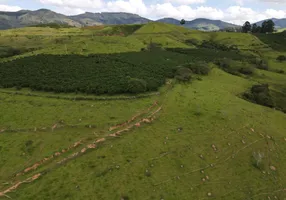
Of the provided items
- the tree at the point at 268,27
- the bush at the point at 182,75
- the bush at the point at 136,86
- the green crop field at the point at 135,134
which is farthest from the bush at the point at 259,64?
the tree at the point at 268,27

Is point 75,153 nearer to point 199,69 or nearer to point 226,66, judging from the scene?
point 199,69

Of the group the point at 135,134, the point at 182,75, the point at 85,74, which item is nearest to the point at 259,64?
the point at 182,75

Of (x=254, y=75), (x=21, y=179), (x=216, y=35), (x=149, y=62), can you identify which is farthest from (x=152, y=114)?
(x=216, y=35)

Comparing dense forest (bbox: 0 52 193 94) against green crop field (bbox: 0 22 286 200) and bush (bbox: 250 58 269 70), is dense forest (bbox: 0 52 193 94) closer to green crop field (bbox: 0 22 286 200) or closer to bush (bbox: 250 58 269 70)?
green crop field (bbox: 0 22 286 200)

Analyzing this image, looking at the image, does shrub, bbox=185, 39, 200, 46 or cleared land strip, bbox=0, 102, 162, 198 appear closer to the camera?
cleared land strip, bbox=0, 102, 162, 198

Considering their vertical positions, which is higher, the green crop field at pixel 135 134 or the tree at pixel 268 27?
the tree at pixel 268 27

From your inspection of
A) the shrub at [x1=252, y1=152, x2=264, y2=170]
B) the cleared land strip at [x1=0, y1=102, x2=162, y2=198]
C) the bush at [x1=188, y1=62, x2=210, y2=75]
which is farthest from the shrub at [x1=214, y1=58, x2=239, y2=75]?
the shrub at [x1=252, y1=152, x2=264, y2=170]

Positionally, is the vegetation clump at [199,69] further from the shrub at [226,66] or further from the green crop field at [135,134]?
the shrub at [226,66]

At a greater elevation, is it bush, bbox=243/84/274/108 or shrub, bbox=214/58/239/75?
shrub, bbox=214/58/239/75

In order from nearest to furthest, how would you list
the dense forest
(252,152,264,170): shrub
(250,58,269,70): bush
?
(252,152,264,170): shrub
the dense forest
(250,58,269,70): bush
